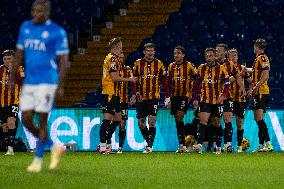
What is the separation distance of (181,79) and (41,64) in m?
7.83

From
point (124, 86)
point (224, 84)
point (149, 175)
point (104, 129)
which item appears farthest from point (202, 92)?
point (149, 175)

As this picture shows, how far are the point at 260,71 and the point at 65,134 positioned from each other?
14.9 ft

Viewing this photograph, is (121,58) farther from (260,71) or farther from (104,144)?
(260,71)

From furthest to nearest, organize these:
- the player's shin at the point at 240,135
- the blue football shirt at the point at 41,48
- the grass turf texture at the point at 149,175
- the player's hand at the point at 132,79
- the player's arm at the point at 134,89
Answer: the player's shin at the point at 240,135
the player's arm at the point at 134,89
the player's hand at the point at 132,79
the blue football shirt at the point at 41,48
the grass turf texture at the point at 149,175

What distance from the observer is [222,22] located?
24.3 m

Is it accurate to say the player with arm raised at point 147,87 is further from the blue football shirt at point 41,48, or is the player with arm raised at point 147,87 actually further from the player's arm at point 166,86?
the blue football shirt at point 41,48

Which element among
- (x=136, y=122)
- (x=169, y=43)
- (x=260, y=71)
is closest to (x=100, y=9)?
(x=169, y=43)

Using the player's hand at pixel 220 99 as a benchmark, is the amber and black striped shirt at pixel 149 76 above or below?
above

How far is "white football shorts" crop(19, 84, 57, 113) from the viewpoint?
9.24 meters

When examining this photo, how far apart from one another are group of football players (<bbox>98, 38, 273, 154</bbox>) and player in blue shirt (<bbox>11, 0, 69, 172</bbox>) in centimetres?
661

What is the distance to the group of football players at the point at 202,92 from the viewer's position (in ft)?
53.7

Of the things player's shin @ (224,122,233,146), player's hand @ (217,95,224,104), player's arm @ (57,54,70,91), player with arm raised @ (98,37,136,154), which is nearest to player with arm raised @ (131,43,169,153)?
player with arm raised @ (98,37,136,154)

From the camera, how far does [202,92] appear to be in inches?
646

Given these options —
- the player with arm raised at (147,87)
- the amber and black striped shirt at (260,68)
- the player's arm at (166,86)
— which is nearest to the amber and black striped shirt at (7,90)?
the player with arm raised at (147,87)
